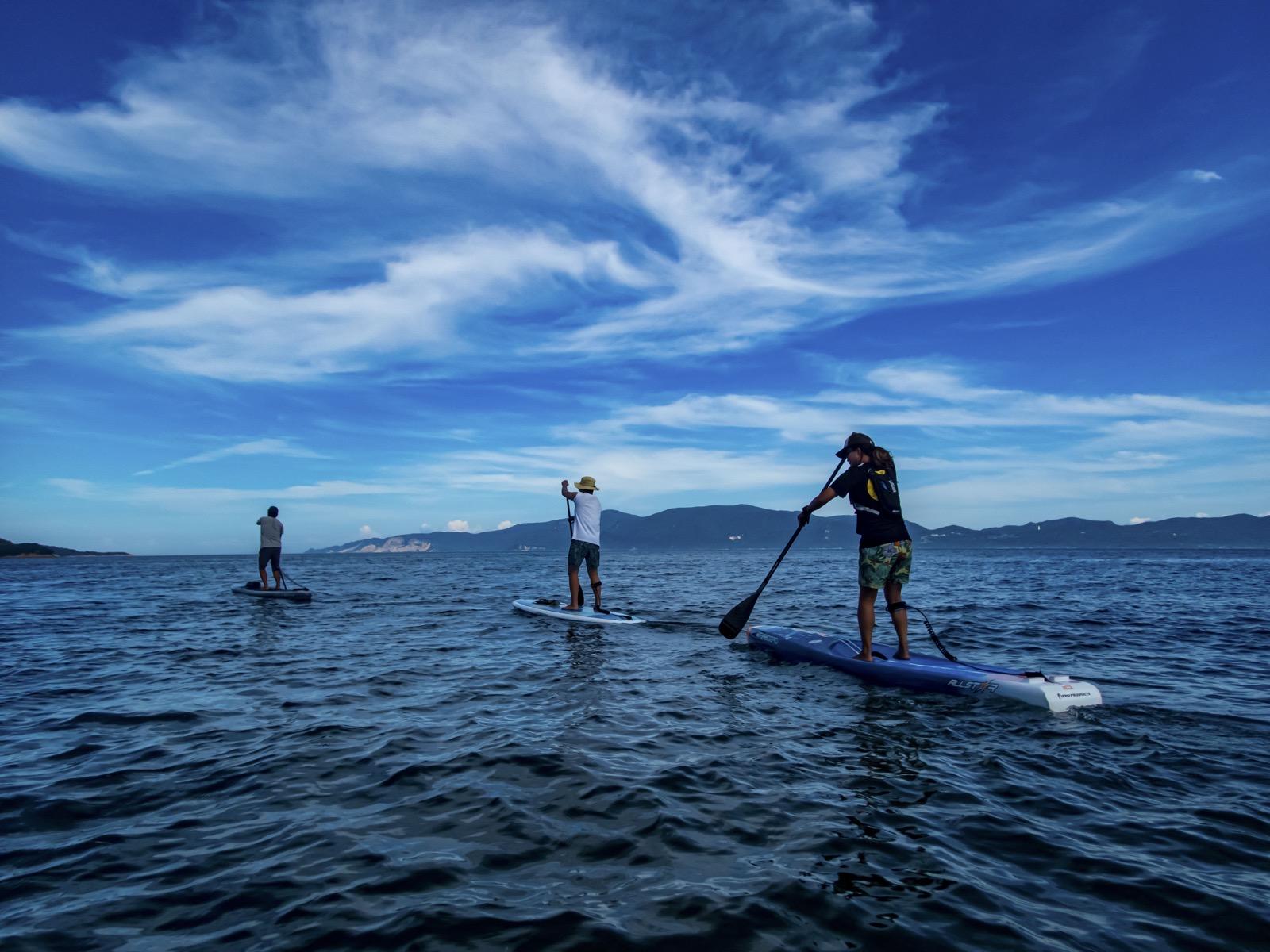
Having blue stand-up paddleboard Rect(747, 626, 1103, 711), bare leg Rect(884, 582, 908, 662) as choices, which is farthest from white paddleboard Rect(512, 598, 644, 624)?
bare leg Rect(884, 582, 908, 662)

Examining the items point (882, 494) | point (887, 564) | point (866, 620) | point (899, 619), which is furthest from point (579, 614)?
point (882, 494)

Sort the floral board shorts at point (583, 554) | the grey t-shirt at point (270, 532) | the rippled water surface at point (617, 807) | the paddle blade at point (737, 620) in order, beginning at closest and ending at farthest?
the rippled water surface at point (617, 807) < the paddle blade at point (737, 620) < the floral board shorts at point (583, 554) < the grey t-shirt at point (270, 532)

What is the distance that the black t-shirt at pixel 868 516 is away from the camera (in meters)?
10.3

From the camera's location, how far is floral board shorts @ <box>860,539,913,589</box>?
407 inches

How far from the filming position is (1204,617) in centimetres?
1883

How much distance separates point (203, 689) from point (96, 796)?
170 inches

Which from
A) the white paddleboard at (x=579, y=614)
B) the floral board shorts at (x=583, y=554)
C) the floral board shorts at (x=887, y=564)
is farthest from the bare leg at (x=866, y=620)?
the floral board shorts at (x=583, y=554)

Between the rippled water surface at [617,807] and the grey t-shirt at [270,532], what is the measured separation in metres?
11.2

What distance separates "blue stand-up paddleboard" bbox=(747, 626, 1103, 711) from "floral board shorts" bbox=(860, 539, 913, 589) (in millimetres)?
A: 1271

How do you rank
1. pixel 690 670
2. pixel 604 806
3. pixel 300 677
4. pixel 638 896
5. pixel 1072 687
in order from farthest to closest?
pixel 690 670 → pixel 300 677 → pixel 1072 687 → pixel 604 806 → pixel 638 896

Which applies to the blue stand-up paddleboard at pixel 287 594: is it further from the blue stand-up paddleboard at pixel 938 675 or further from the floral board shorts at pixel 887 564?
the floral board shorts at pixel 887 564

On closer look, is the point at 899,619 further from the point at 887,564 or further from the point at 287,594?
the point at 287,594

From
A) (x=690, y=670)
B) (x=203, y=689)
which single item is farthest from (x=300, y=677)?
(x=690, y=670)

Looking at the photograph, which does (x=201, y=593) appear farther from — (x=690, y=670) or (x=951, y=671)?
(x=951, y=671)
